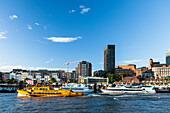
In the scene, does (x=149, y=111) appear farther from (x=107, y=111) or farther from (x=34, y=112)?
(x=34, y=112)

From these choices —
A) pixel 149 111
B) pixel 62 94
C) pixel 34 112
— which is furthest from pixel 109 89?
pixel 34 112

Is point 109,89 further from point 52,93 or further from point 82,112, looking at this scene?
point 82,112

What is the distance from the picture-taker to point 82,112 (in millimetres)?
54750

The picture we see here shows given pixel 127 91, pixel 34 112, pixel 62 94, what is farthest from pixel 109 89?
pixel 34 112

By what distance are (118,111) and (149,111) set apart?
9.43 metres

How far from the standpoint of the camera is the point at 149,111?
2281 inches

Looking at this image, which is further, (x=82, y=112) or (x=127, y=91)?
(x=127, y=91)

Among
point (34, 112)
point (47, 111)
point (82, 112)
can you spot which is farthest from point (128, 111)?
point (34, 112)

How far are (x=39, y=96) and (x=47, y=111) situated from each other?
4063 centimetres

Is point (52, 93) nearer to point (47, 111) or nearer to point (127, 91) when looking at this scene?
point (47, 111)

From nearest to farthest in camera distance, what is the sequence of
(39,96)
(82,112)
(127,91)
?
(82,112) < (39,96) < (127,91)

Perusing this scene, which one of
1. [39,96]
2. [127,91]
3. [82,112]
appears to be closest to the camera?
[82,112]

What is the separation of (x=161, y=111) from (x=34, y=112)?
122ft

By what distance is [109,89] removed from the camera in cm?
13688
